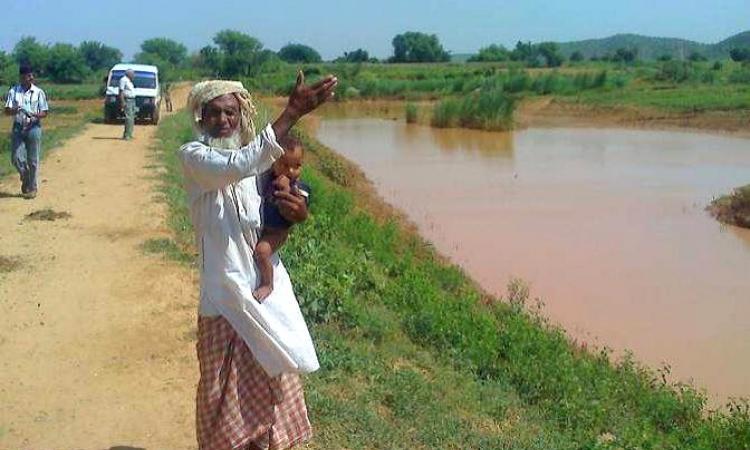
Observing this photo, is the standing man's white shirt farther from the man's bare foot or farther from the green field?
the green field

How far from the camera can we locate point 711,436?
607cm

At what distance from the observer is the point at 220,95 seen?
3.10 m

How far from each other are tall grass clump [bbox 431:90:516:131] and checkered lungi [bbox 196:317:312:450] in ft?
103

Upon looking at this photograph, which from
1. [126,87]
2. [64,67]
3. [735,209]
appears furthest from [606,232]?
[64,67]

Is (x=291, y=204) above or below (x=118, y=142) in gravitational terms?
above

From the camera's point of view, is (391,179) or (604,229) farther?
(391,179)

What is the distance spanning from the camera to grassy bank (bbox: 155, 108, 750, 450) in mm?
4723

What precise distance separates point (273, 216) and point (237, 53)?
47028mm

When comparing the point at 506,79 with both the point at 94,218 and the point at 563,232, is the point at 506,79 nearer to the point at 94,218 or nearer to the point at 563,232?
A: the point at 563,232

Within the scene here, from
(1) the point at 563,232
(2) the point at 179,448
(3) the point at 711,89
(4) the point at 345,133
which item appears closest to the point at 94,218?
(2) the point at 179,448

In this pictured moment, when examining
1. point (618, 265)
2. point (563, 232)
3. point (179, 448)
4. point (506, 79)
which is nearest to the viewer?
point (179, 448)

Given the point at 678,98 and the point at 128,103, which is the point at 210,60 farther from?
the point at 128,103

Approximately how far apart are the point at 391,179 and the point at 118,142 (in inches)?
248

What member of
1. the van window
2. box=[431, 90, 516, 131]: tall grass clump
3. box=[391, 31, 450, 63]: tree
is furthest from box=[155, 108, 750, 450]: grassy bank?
box=[391, 31, 450, 63]: tree
